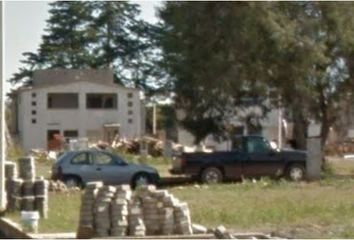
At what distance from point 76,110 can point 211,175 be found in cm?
4286

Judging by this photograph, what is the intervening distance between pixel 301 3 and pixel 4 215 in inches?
768

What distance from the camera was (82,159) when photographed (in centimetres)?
3581

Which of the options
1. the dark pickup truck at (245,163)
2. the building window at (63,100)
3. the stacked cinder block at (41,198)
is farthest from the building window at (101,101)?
the stacked cinder block at (41,198)

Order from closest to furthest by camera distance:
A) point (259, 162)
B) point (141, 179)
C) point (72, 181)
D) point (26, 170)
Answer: point (26, 170), point (72, 181), point (141, 179), point (259, 162)

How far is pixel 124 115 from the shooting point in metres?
80.7

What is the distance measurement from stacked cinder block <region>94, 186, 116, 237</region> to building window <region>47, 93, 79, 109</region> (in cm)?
6284

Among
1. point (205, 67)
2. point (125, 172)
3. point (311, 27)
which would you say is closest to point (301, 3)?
point (311, 27)

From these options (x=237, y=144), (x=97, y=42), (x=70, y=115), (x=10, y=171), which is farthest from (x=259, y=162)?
(x=97, y=42)

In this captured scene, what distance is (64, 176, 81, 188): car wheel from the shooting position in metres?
35.2

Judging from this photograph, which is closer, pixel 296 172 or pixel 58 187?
pixel 58 187

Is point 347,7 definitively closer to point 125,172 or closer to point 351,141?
point 125,172

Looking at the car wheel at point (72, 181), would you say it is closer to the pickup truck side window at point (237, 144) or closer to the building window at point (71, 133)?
the pickup truck side window at point (237, 144)

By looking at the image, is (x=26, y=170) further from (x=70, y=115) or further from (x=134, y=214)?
(x=70, y=115)

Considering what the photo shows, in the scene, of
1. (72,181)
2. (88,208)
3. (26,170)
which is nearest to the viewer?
(88,208)
